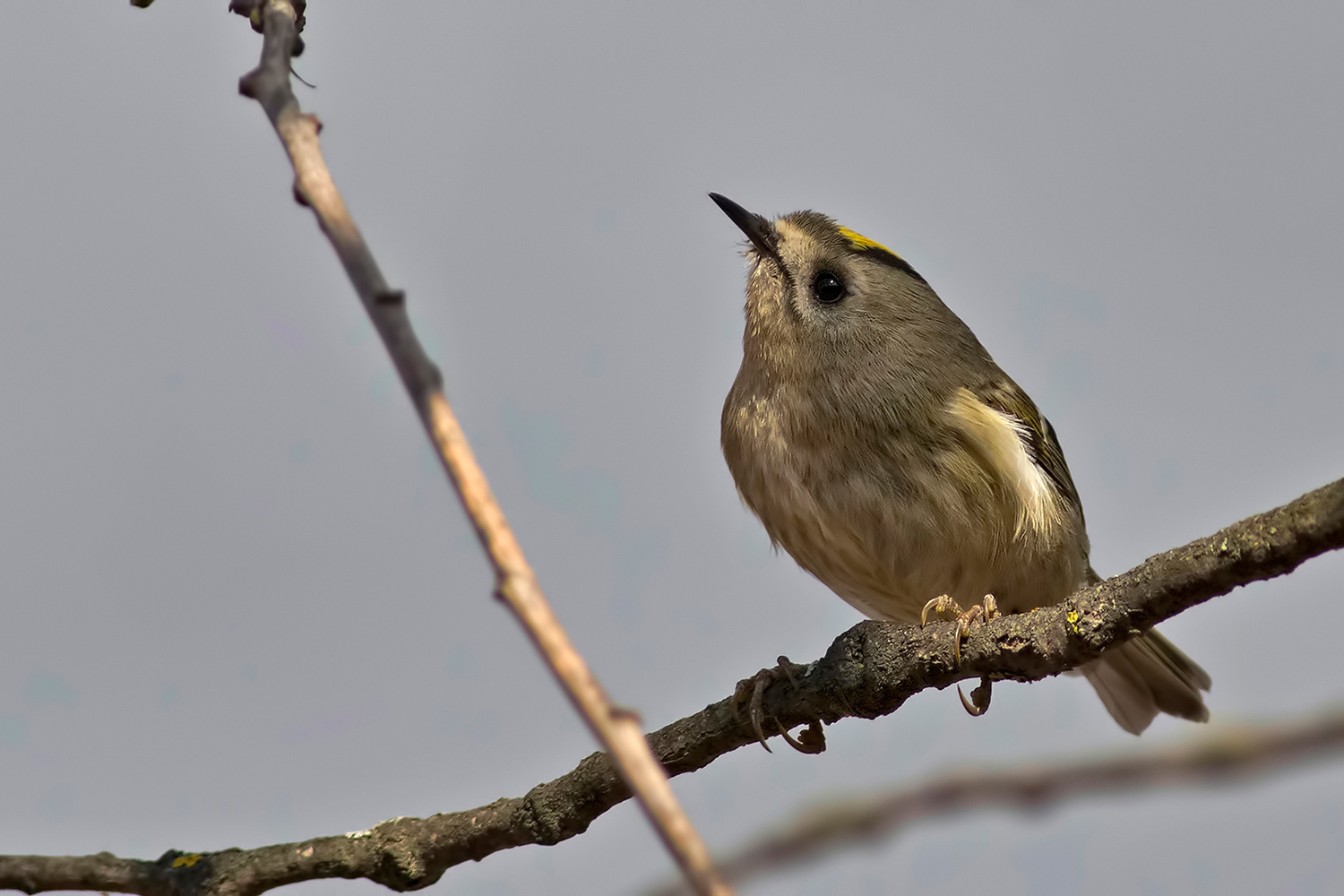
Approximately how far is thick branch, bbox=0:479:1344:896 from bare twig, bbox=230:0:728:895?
161cm

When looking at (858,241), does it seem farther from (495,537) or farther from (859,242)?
(495,537)

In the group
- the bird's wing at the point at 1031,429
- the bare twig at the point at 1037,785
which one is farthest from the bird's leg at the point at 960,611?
the bare twig at the point at 1037,785

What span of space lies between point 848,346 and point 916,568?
608mm

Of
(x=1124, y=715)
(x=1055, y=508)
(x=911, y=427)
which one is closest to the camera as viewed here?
(x=911, y=427)

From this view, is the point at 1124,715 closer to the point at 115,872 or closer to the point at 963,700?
the point at 963,700

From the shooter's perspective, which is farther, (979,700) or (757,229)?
(757,229)

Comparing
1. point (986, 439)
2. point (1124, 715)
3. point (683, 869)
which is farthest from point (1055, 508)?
point (683, 869)

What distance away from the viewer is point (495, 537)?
0.65m

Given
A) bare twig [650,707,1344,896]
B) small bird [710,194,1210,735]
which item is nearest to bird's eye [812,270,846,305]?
small bird [710,194,1210,735]

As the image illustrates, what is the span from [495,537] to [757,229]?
307cm

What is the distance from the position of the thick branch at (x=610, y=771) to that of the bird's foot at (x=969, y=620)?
0.07 feet

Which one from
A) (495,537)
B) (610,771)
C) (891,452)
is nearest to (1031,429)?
(891,452)

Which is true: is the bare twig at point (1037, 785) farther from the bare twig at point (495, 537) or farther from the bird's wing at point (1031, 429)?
the bird's wing at point (1031, 429)

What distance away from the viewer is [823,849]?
44 cm
